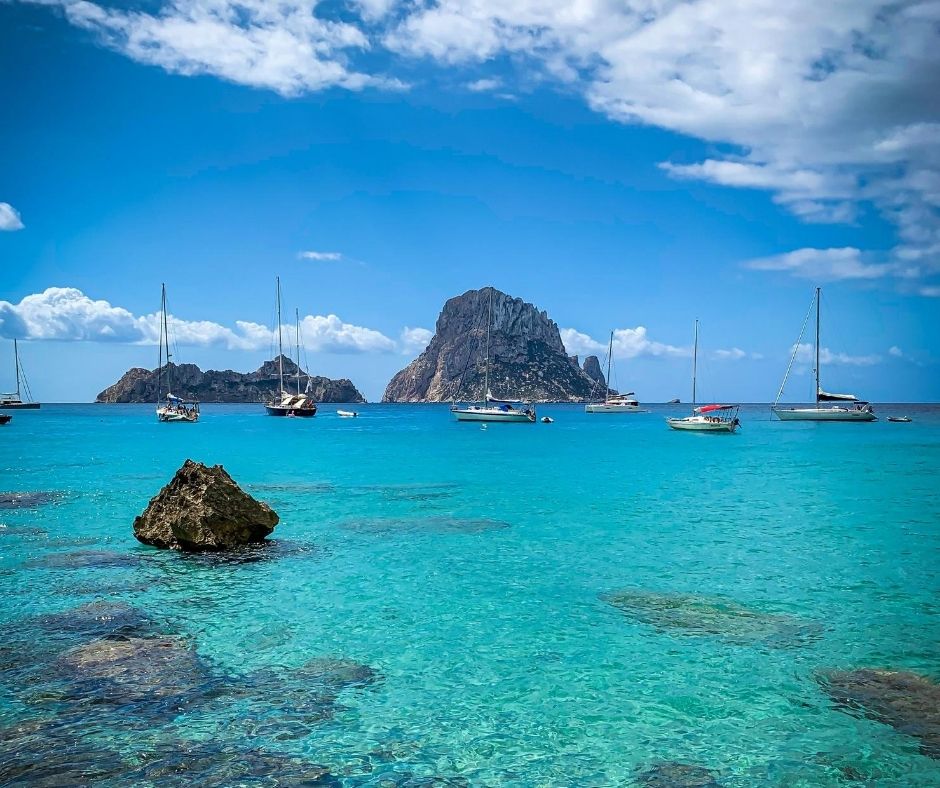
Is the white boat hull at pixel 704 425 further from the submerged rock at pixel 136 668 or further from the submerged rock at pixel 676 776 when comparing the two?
the submerged rock at pixel 676 776

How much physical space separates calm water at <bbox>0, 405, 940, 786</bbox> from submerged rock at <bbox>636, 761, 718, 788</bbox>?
11 cm

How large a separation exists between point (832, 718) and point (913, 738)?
79 centimetres

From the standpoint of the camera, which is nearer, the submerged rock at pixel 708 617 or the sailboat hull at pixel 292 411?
the submerged rock at pixel 708 617

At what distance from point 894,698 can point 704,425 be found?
79.3 metres

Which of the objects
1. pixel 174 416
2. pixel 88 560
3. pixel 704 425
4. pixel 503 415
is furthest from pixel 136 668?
pixel 174 416

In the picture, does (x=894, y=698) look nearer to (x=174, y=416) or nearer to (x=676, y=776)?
(x=676, y=776)

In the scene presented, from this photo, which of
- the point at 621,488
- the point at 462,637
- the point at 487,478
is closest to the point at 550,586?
the point at 462,637

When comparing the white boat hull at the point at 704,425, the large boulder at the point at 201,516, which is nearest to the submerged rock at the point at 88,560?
the large boulder at the point at 201,516

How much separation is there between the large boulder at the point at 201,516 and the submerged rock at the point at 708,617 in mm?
9006

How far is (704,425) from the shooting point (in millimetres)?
84062

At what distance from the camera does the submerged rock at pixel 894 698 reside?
732 centimetres

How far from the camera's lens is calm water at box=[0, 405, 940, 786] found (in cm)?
684

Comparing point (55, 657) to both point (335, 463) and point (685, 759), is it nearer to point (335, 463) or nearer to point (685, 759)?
point (685, 759)

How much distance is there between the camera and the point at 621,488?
3102 centimetres
